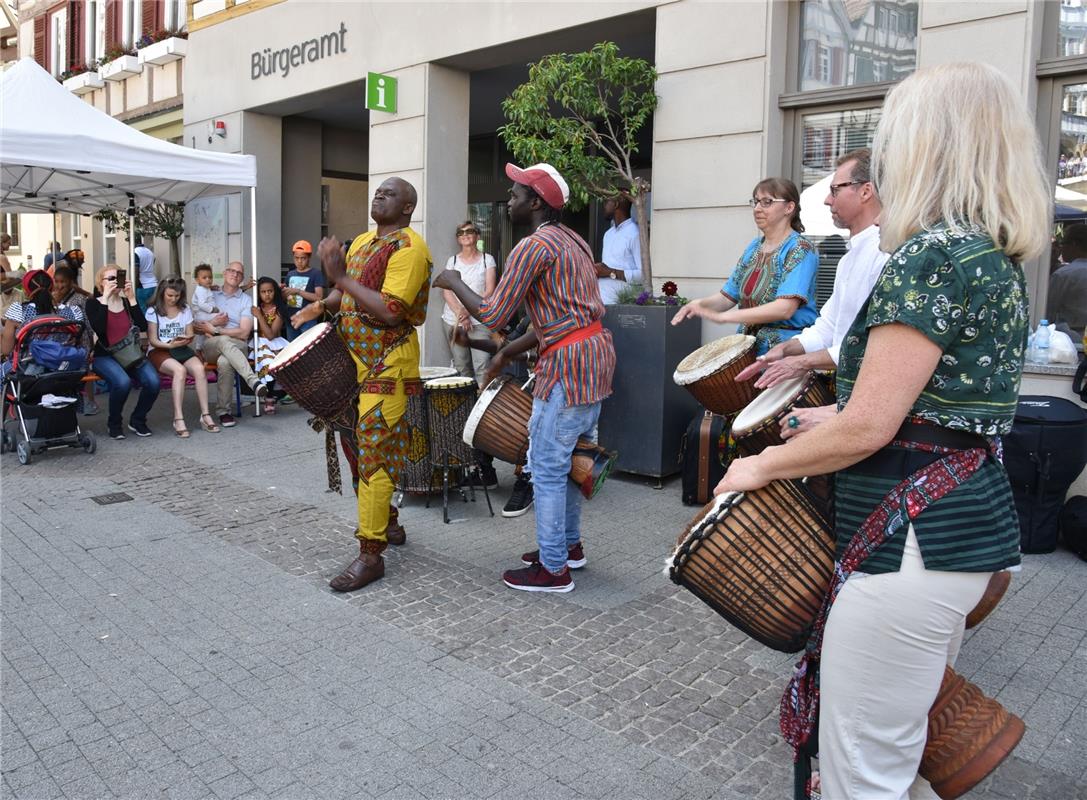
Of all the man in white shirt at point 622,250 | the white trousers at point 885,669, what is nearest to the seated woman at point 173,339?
the man in white shirt at point 622,250

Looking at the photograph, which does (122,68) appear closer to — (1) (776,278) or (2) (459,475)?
(2) (459,475)

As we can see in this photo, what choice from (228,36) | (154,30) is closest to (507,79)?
(228,36)

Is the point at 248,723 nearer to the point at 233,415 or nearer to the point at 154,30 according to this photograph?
the point at 233,415

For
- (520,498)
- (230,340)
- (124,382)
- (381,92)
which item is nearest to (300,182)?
(381,92)

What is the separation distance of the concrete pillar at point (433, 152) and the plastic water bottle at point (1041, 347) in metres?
6.38

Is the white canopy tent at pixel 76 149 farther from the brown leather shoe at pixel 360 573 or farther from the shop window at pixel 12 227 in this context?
the shop window at pixel 12 227

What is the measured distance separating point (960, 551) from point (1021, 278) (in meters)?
0.58

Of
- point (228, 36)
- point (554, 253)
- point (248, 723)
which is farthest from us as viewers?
point (228, 36)

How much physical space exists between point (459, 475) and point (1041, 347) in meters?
3.89

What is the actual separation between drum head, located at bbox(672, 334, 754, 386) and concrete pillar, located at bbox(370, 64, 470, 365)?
591cm

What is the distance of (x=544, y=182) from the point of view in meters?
4.43

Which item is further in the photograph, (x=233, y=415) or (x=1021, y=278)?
(x=233, y=415)

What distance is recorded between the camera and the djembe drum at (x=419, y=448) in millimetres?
5926

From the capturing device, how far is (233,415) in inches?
382
